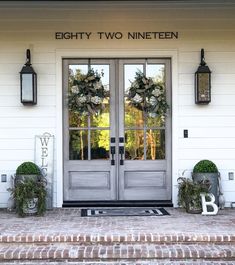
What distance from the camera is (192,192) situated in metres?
5.78

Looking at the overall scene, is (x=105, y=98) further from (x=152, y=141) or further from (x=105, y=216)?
(x=105, y=216)

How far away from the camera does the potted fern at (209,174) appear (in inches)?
234

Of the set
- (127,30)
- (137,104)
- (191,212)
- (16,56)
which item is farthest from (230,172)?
(16,56)

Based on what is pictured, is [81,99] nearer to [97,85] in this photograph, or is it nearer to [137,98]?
[97,85]

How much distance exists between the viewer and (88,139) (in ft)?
21.0

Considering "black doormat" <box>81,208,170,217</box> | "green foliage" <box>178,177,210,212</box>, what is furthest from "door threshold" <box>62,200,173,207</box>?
"green foliage" <box>178,177,210,212</box>

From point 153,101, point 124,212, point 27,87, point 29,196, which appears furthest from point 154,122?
point 29,196

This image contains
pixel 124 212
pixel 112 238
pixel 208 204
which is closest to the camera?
pixel 112 238

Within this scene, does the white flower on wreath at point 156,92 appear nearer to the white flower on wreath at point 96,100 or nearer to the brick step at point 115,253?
the white flower on wreath at point 96,100

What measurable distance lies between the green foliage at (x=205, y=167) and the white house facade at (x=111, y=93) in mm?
268

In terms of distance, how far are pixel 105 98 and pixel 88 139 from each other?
606mm

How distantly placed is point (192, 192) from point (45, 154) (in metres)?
1.99

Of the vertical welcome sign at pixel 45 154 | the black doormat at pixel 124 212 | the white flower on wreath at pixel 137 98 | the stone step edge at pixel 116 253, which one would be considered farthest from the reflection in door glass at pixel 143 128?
the stone step edge at pixel 116 253

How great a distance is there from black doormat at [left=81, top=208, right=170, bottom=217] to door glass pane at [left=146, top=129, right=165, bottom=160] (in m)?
0.75
